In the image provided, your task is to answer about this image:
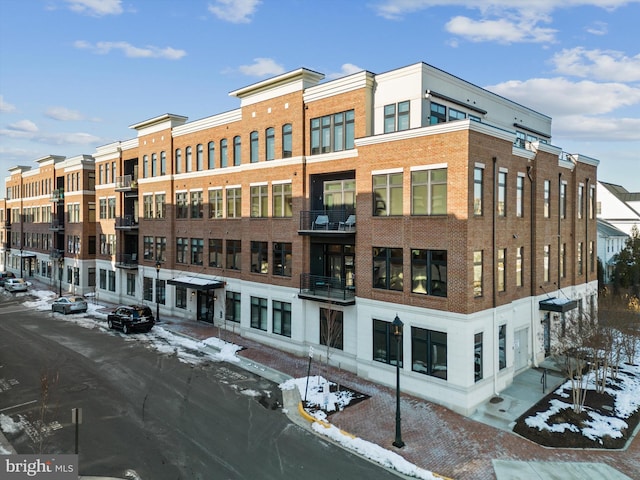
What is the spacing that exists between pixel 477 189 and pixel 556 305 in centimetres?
862

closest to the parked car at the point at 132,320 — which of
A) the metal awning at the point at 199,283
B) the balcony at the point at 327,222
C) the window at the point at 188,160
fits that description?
the metal awning at the point at 199,283

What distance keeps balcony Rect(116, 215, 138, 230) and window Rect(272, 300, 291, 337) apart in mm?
19072

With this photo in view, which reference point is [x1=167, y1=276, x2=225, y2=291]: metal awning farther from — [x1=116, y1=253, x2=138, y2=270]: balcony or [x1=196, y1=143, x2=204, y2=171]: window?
[x1=116, y1=253, x2=138, y2=270]: balcony

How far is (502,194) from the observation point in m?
20.1

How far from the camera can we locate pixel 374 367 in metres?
20.1

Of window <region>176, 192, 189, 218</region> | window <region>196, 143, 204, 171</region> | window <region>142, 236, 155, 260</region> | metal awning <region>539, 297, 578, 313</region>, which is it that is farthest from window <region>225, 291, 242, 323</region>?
metal awning <region>539, 297, 578, 313</region>

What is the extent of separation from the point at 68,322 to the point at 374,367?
24.9 m

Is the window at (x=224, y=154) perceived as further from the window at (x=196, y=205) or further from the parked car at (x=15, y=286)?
the parked car at (x=15, y=286)

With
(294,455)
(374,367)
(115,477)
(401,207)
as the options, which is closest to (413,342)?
(374,367)

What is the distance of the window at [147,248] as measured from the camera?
37231 millimetres

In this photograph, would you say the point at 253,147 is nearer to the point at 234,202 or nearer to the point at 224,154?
the point at 224,154

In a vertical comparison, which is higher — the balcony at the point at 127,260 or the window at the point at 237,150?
the window at the point at 237,150

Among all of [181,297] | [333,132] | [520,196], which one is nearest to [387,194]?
[333,132]

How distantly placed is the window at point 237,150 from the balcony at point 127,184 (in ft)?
46.5
